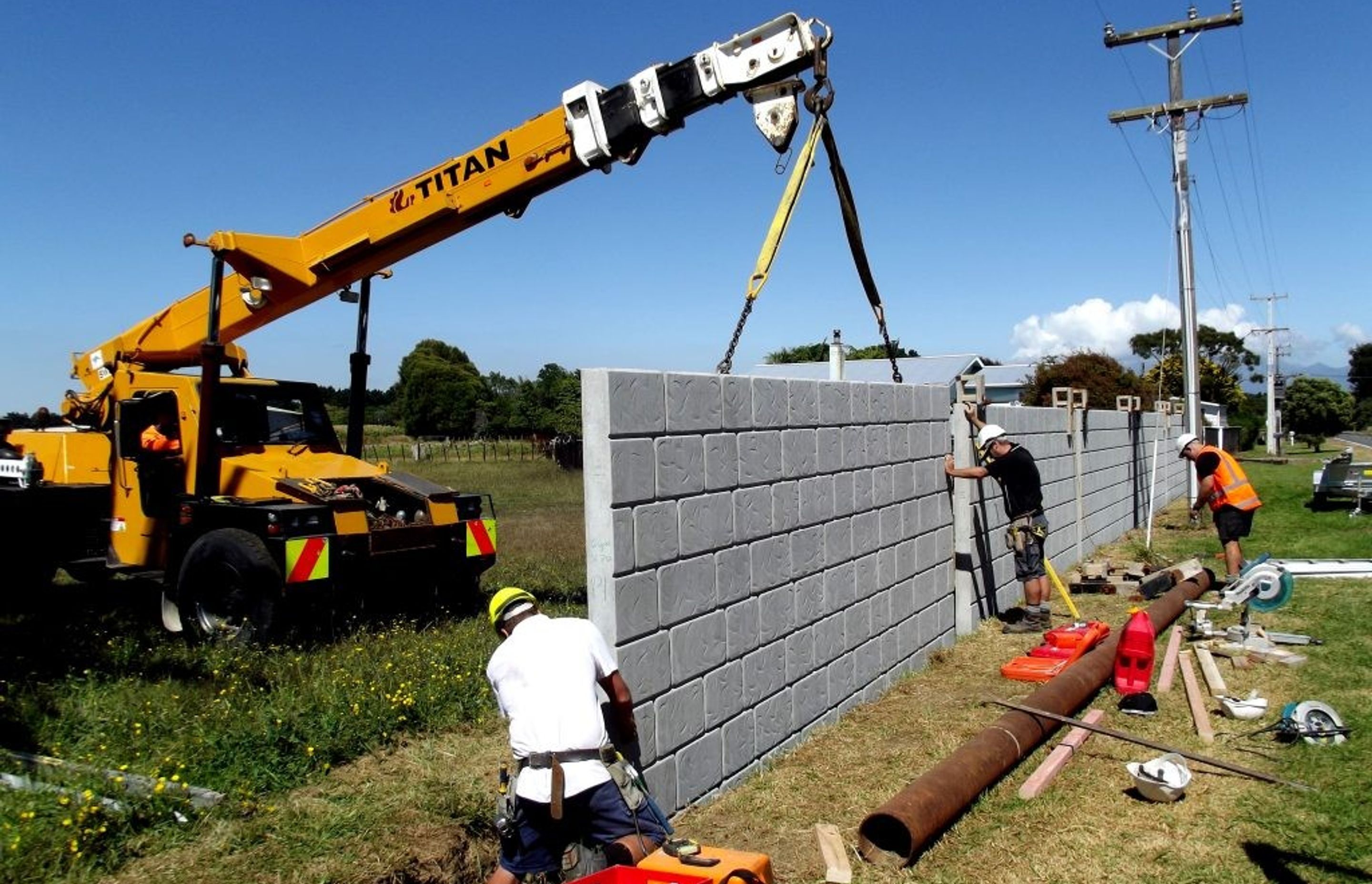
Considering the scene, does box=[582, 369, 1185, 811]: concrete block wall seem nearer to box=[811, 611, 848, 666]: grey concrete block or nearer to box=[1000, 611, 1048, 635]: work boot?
box=[811, 611, 848, 666]: grey concrete block

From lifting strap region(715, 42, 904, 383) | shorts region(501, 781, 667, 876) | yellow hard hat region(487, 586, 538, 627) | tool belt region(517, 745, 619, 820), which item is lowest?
shorts region(501, 781, 667, 876)

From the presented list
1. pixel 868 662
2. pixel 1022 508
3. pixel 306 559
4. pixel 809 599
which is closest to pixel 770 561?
pixel 809 599

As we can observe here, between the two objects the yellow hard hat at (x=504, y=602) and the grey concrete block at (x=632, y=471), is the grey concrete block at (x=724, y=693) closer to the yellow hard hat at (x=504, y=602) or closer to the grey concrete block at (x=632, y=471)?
the grey concrete block at (x=632, y=471)

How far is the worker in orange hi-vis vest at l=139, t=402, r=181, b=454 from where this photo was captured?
837cm

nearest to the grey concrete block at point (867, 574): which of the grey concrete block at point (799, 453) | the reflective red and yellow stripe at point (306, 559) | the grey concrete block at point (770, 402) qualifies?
the grey concrete block at point (799, 453)

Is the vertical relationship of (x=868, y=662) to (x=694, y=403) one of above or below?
below

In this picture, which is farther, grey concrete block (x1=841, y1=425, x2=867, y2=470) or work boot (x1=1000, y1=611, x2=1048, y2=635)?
work boot (x1=1000, y1=611, x2=1048, y2=635)

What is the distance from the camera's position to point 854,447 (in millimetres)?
6918

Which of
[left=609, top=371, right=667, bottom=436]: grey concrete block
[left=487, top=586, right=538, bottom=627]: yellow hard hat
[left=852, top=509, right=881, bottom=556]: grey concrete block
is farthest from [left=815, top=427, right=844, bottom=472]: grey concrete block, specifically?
[left=487, top=586, right=538, bottom=627]: yellow hard hat

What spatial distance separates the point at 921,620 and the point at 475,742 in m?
3.78

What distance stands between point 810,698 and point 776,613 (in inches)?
28.7

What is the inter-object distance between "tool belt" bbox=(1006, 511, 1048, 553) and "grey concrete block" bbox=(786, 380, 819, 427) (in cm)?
398

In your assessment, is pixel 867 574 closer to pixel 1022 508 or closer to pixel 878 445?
pixel 878 445

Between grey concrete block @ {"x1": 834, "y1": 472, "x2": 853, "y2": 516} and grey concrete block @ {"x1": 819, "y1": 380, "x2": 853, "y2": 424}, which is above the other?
grey concrete block @ {"x1": 819, "y1": 380, "x2": 853, "y2": 424}
